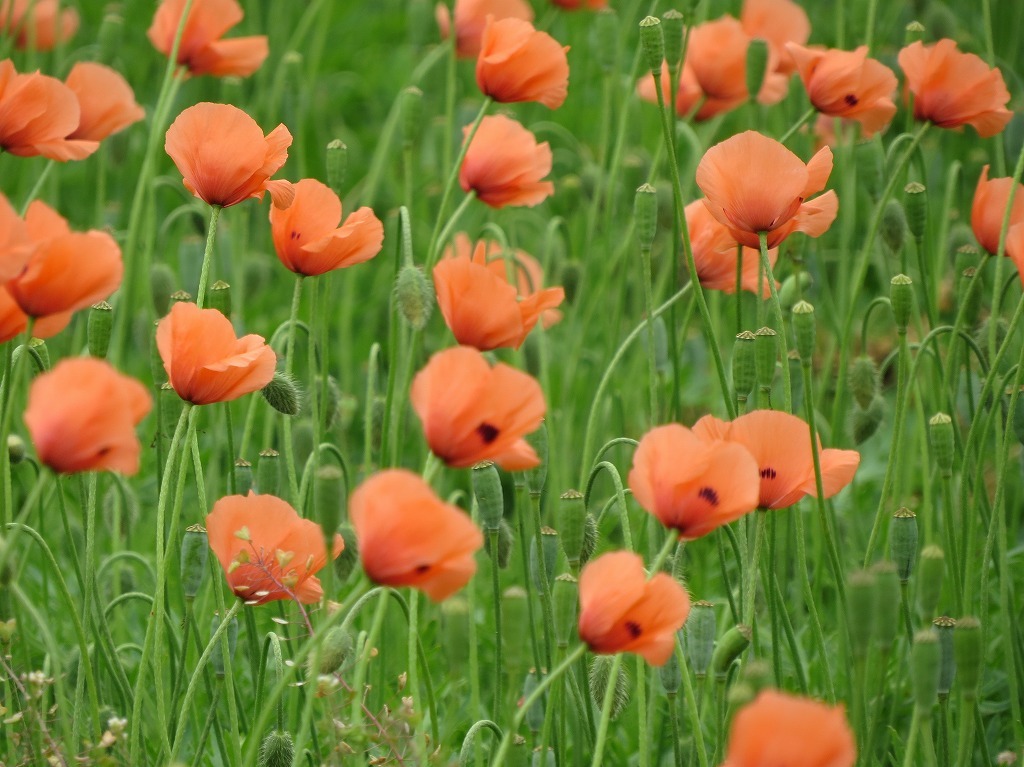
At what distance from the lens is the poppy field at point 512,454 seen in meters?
1.00

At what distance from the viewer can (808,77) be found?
1658 mm

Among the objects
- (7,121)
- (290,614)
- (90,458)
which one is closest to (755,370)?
(290,614)

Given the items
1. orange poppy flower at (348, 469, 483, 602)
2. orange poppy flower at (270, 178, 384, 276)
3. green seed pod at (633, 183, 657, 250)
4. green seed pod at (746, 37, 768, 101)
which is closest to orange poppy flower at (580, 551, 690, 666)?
orange poppy flower at (348, 469, 483, 602)

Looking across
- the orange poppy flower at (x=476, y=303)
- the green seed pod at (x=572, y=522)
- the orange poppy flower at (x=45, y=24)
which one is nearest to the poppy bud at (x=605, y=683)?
the green seed pod at (x=572, y=522)

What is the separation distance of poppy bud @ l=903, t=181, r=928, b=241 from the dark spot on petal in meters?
0.77

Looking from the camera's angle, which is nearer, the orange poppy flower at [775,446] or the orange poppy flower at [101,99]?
the orange poppy flower at [775,446]

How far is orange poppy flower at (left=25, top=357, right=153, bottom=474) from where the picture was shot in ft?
3.00

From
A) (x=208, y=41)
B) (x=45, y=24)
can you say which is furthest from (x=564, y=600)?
(x=45, y=24)

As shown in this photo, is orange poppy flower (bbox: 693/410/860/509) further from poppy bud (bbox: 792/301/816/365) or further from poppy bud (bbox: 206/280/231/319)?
poppy bud (bbox: 206/280/231/319)

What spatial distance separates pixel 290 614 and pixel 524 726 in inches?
14.3

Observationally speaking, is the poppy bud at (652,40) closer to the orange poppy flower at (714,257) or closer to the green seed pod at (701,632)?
the orange poppy flower at (714,257)

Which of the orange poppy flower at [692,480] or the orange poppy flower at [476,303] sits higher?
the orange poppy flower at [476,303]

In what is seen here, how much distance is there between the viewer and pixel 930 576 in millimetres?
1079

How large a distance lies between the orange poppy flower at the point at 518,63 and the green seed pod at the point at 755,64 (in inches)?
12.8
